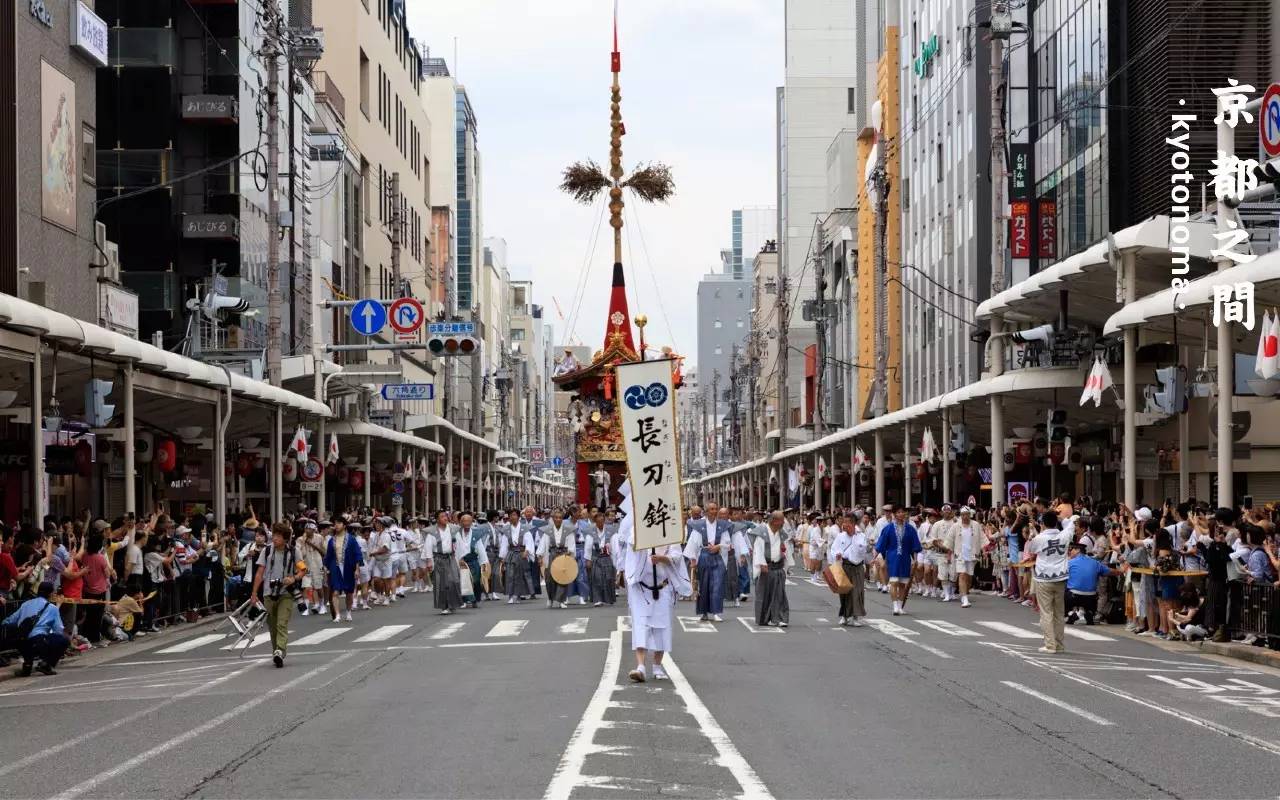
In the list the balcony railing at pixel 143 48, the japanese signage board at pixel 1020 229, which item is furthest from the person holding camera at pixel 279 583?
the japanese signage board at pixel 1020 229

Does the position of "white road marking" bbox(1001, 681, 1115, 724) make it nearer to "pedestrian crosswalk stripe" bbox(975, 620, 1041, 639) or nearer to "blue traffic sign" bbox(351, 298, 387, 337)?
"pedestrian crosswalk stripe" bbox(975, 620, 1041, 639)

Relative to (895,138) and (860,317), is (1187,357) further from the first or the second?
(860,317)

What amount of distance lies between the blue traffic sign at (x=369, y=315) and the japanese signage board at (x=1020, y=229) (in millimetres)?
21344

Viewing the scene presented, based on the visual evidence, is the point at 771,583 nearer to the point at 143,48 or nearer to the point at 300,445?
the point at 300,445

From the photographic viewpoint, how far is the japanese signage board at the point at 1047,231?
4997 centimetres

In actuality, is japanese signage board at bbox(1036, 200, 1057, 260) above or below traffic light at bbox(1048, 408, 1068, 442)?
above

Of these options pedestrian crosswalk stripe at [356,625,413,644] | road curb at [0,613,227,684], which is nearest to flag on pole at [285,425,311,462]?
road curb at [0,613,227,684]

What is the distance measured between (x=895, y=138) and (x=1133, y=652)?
195ft

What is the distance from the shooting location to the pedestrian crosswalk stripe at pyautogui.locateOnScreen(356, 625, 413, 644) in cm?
2416

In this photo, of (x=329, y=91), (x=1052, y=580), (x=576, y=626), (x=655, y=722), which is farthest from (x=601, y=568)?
(x=329, y=91)

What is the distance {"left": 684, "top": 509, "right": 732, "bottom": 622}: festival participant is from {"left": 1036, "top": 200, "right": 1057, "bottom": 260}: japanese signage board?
25.3 m

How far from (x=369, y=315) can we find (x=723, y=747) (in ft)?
86.7

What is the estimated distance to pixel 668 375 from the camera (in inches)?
693

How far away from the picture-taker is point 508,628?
83.7 feet
